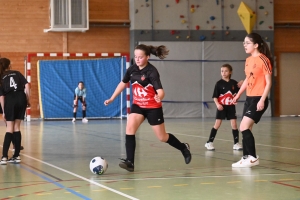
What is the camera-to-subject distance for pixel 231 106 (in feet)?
36.1

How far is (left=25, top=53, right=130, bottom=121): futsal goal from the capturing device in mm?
24203

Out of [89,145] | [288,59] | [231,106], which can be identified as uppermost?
[288,59]

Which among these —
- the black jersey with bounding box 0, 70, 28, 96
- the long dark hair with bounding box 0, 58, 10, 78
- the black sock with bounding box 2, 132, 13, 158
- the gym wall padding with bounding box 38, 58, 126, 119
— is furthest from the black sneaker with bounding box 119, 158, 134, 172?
the gym wall padding with bounding box 38, 58, 126, 119

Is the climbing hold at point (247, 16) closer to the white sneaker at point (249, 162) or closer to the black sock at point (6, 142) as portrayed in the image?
the black sock at point (6, 142)

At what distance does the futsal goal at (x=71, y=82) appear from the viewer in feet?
79.4

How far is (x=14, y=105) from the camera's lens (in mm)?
8844

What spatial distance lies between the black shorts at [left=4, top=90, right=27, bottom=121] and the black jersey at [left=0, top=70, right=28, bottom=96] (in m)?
0.08

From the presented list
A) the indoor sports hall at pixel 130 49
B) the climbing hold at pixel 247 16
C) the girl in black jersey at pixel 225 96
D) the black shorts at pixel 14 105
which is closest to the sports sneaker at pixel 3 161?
the black shorts at pixel 14 105

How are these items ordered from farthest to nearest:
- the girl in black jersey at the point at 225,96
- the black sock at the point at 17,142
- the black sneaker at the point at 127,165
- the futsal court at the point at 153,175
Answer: the girl in black jersey at the point at 225,96 < the black sock at the point at 17,142 < the black sneaker at the point at 127,165 < the futsal court at the point at 153,175

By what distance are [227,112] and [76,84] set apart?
14.3 meters

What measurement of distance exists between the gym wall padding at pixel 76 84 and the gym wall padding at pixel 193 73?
79.3 inches

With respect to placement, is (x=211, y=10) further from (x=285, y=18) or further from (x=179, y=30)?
(x=285, y=18)

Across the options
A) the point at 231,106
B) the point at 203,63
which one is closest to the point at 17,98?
the point at 231,106

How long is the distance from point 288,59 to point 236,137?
55.2 ft
